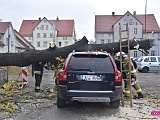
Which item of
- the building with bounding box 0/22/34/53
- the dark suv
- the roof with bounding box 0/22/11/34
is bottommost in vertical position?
the dark suv

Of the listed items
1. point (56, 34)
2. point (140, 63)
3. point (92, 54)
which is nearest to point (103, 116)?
point (92, 54)

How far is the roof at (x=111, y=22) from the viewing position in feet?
239

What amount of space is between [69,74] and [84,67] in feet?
1.45

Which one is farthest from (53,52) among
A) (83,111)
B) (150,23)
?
(150,23)

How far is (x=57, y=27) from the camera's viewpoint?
90.6 meters

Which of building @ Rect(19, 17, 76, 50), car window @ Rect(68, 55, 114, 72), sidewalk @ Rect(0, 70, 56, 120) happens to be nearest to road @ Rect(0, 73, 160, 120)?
sidewalk @ Rect(0, 70, 56, 120)

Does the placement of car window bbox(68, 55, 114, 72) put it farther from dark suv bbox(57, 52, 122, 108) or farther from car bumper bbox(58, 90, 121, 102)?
car bumper bbox(58, 90, 121, 102)

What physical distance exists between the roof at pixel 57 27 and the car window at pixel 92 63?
81.3 metres

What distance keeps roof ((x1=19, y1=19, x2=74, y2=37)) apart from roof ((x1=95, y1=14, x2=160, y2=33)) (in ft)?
51.8

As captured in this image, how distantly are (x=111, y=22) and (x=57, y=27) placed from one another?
71.4ft

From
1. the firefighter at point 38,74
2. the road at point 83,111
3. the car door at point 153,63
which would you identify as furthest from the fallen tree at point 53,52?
the car door at point 153,63

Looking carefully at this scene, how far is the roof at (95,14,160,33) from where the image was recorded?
239 feet

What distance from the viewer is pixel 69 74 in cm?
771

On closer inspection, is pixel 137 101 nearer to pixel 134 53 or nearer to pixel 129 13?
pixel 134 53
